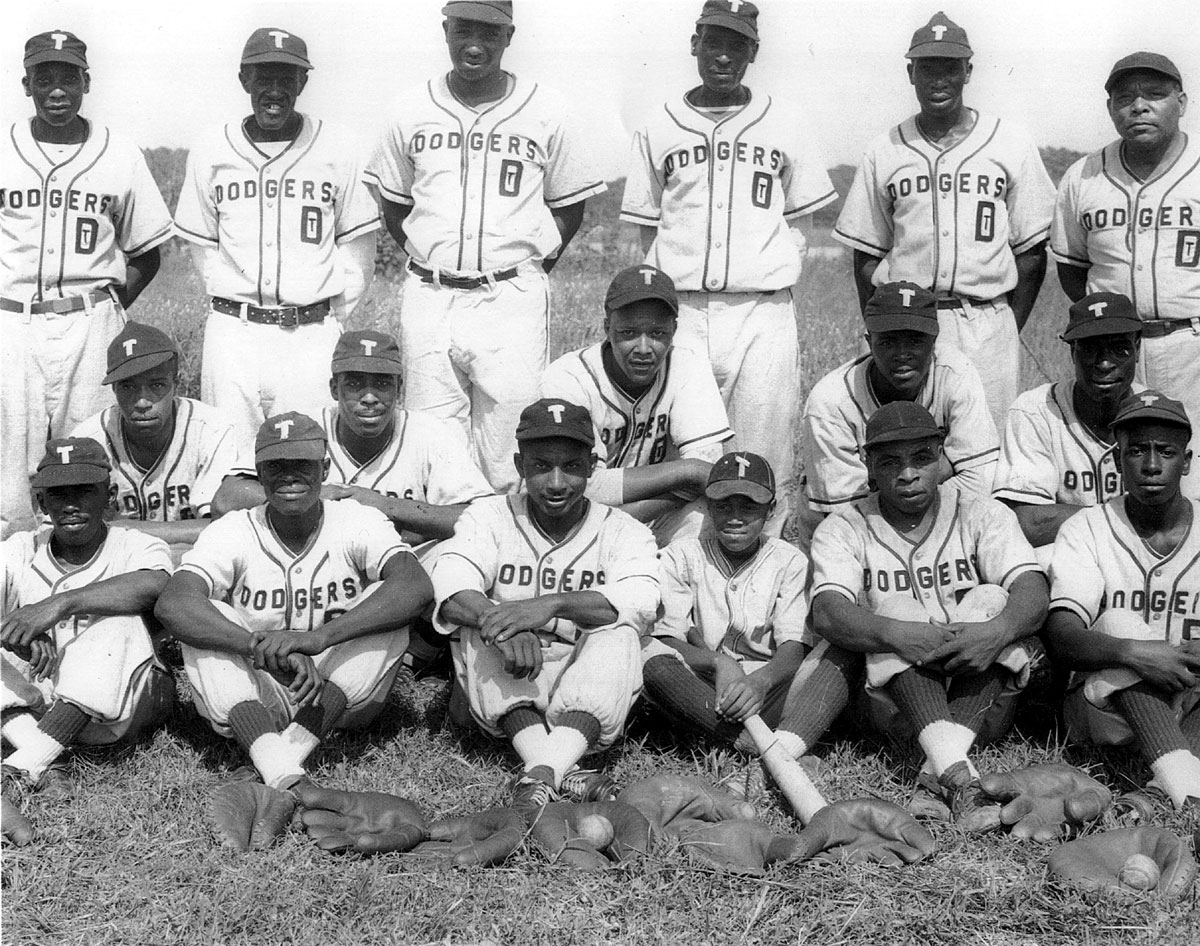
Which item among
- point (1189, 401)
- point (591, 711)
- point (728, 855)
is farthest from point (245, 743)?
point (1189, 401)

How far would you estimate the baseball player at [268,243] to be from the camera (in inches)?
301

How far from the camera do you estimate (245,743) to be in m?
5.84

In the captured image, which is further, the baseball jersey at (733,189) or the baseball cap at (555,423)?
the baseball jersey at (733,189)

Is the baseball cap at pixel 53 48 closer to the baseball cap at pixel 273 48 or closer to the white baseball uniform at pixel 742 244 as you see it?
the baseball cap at pixel 273 48

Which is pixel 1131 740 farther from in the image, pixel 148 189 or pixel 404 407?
pixel 148 189

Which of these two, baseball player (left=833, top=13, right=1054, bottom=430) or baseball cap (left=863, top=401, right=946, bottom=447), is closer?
baseball cap (left=863, top=401, right=946, bottom=447)

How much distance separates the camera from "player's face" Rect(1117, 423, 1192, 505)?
5965 mm

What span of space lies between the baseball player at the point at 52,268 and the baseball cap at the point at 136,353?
87 cm

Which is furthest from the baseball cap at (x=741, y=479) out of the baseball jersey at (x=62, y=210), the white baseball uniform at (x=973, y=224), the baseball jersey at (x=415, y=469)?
the baseball jersey at (x=62, y=210)

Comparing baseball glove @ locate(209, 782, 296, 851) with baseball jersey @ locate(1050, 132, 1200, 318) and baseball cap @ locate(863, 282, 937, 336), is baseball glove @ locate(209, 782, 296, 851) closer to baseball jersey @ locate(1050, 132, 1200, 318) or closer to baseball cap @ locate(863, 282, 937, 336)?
baseball cap @ locate(863, 282, 937, 336)

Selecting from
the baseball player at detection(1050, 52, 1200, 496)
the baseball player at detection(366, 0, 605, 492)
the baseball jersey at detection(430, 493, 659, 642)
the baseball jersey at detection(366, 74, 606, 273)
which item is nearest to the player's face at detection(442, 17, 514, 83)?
the baseball player at detection(366, 0, 605, 492)

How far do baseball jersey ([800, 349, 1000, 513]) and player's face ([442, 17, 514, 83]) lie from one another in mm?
2377

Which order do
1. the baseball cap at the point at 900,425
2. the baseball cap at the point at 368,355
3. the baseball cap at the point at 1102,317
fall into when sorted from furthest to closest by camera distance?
the baseball cap at the point at 368,355 < the baseball cap at the point at 1102,317 < the baseball cap at the point at 900,425

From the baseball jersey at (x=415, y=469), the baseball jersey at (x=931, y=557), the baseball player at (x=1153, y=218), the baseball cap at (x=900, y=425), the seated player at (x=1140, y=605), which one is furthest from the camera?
the baseball player at (x=1153, y=218)
